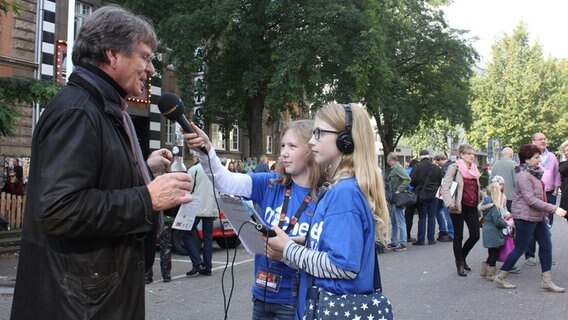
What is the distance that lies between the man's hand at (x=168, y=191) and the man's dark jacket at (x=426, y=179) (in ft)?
36.2

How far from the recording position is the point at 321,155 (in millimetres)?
2795

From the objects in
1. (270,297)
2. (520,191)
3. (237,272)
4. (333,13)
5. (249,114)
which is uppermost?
(333,13)

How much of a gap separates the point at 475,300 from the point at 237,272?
12.5 feet

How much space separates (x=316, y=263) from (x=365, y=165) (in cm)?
52

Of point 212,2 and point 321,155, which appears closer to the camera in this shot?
point 321,155

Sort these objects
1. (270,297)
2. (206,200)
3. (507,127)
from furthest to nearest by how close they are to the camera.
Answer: (507,127), (206,200), (270,297)

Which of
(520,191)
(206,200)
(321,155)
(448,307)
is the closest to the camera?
(321,155)

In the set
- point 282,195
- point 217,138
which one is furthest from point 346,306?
point 217,138

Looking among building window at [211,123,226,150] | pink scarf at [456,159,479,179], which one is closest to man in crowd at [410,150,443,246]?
pink scarf at [456,159,479,179]

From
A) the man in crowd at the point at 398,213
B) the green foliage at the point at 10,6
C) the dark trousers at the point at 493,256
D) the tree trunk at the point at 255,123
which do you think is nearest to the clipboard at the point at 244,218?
the dark trousers at the point at 493,256

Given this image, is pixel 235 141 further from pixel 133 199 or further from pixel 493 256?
pixel 133 199

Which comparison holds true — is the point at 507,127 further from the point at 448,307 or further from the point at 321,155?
the point at 321,155

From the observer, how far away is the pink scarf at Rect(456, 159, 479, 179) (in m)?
8.91

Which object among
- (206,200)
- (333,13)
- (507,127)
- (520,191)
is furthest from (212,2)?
(507,127)
